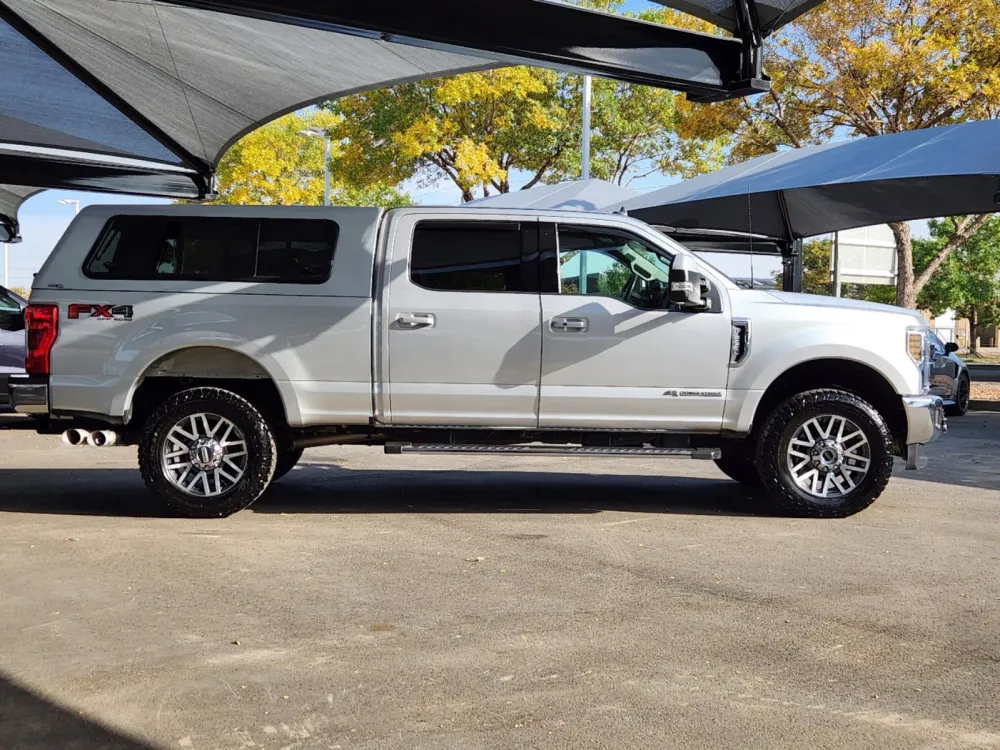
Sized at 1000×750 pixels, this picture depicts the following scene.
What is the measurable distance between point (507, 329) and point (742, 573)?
2.47 meters

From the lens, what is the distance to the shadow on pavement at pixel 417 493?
7.88m

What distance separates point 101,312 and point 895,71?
60.4ft

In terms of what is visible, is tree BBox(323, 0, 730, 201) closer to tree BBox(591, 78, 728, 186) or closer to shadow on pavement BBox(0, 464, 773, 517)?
tree BBox(591, 78, 728, 186)

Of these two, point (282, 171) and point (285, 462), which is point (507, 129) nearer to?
point (282, 171)

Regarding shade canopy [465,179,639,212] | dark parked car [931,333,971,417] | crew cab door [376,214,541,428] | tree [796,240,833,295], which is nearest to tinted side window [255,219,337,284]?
crew cab door [376,214,541,428]

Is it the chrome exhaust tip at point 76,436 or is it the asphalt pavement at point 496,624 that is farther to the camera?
the chrome exhaust tip at point 76,436

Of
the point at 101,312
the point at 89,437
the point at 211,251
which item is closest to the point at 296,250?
the point at 211,251

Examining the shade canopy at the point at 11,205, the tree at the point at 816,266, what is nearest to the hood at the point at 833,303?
the shade canopy at the point at 11,205

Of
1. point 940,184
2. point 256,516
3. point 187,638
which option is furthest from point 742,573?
point 940,184

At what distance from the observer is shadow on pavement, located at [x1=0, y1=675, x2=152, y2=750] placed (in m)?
3.42

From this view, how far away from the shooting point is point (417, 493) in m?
8.58

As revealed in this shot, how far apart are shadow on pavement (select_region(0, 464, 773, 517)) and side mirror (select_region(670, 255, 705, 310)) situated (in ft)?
5.23

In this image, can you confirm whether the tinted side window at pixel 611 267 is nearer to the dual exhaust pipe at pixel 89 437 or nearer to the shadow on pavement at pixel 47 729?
the dual exhaust pipe at pixel 89 437

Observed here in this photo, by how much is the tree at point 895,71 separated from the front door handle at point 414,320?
54.7ft
